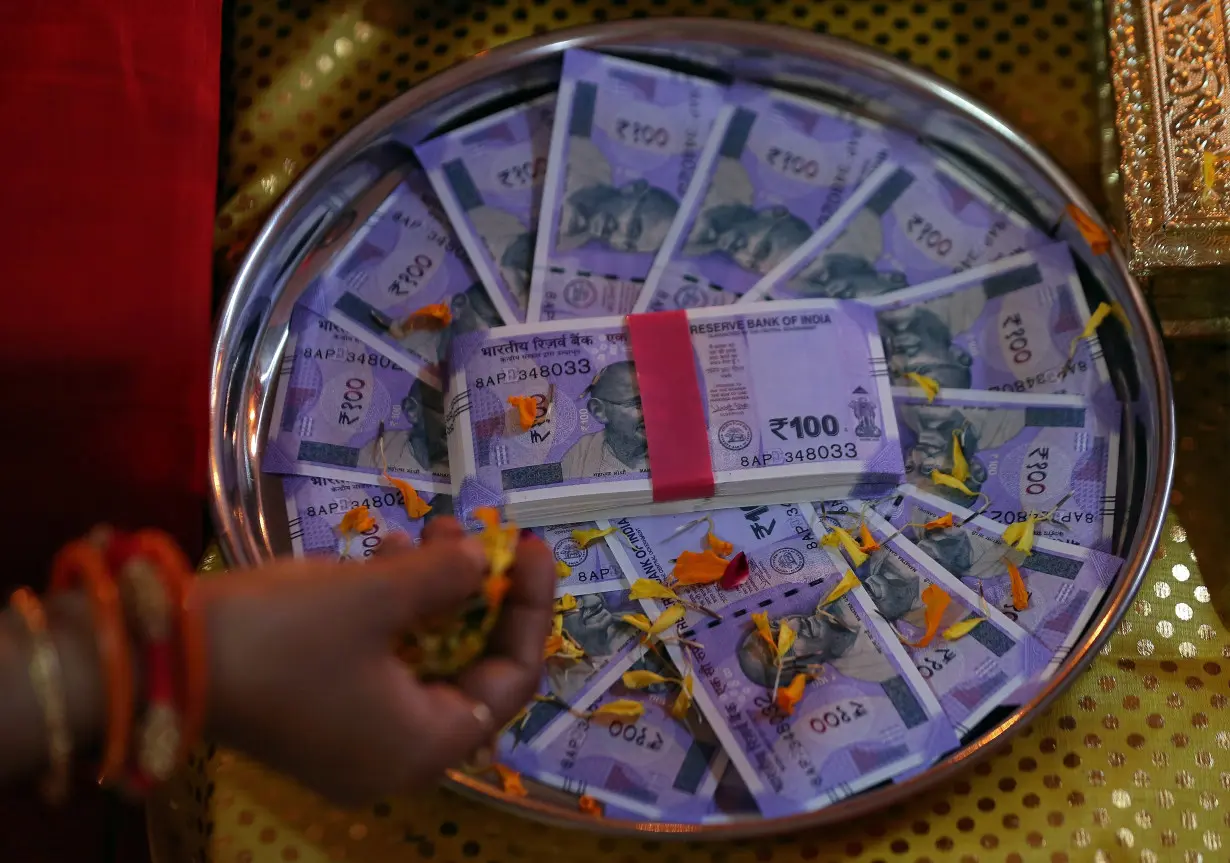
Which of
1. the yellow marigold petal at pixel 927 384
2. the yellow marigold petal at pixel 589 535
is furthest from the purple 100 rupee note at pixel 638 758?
the yellow marigold petal at pixel 927 384

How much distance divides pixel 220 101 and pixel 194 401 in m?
0.30

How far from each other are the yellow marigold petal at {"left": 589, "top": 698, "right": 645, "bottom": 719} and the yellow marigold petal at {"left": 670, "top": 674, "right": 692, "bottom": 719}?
0.02m

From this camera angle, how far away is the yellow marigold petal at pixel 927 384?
784 millimetres

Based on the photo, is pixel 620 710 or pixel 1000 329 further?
pixel 1000 329

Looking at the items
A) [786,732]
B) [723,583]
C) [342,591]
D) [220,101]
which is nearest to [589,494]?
[723,583]

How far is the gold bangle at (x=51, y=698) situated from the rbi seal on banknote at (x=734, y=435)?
1.59 ft

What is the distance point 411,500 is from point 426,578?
319 millimetres

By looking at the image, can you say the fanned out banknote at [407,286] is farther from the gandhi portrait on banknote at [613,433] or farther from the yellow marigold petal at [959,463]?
the yellow marigold petal at [959,463]

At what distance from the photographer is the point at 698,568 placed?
0.73 meters

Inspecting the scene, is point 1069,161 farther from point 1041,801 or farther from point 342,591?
point 342,591

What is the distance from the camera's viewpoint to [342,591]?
0.42m

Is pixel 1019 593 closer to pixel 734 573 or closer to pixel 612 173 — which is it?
pixel 734 573

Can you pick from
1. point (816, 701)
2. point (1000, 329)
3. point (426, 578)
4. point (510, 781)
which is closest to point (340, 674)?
point (426, 578)

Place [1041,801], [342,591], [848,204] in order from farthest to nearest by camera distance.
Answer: [848,204] < [1041,801] < [342,591]
